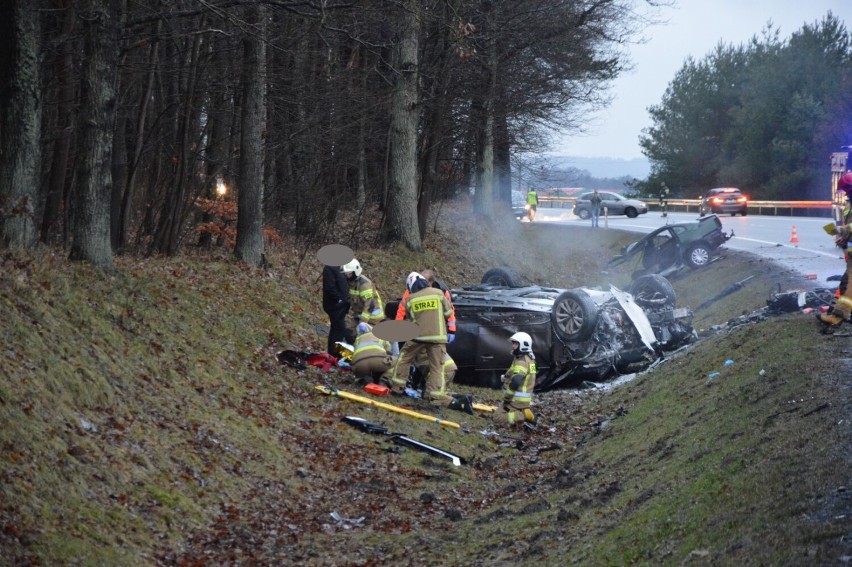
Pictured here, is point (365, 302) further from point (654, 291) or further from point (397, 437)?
point (654, 291)

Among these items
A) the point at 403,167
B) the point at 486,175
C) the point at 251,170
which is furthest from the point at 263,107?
the point at 486,175

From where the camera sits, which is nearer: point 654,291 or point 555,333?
point 555,333

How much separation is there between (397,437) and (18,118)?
5.93m

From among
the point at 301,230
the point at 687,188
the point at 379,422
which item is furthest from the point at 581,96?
the point at 687,188

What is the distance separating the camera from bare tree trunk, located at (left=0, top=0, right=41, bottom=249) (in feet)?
38.4

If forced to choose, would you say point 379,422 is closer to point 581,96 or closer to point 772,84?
point 581,96

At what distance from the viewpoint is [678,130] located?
254 feet

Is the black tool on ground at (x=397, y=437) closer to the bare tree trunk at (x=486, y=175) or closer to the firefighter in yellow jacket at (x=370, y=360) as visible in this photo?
the firefighter in yellow jacket at (x=370, y=360)

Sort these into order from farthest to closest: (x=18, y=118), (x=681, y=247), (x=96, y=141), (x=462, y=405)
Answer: (x=681, y=247) < (x=462, y=405) < (x=96, y=141) < (x=18, y=118)

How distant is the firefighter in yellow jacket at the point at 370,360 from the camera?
14055mm

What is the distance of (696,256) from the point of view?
1082 inches

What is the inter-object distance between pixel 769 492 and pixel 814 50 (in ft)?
207

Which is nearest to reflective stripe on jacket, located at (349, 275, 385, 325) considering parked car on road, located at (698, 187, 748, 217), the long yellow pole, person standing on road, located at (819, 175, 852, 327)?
the long yellow pole

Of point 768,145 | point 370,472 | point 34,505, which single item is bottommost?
point 370,472
